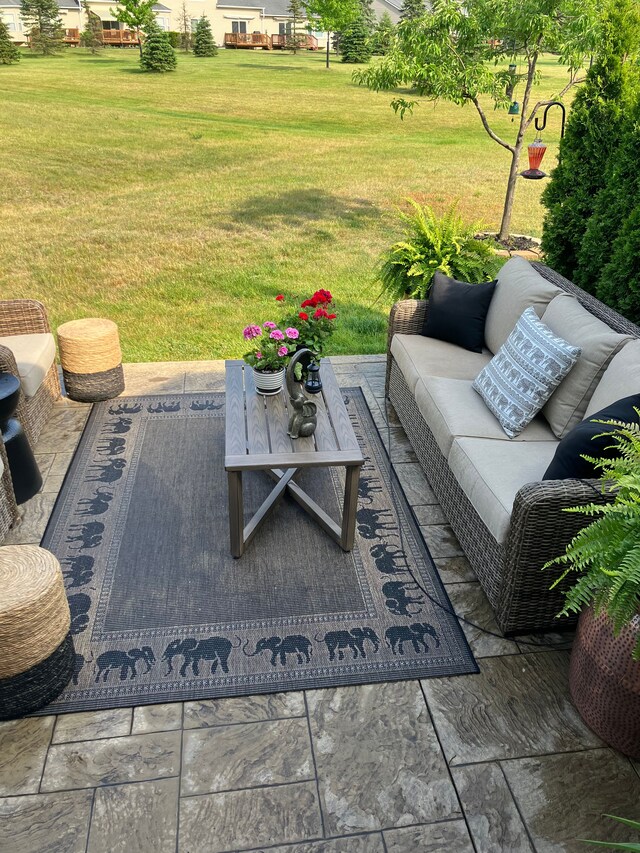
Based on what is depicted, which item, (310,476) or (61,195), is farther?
(61,195)

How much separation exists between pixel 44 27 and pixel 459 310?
29.9 metres

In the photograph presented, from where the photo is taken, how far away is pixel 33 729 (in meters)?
2.40

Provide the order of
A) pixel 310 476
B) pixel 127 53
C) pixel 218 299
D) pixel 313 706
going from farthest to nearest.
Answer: pixel 127 53
pixel 218 299
pixel 310 476
pixel 313 706

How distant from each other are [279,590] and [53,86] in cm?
2154

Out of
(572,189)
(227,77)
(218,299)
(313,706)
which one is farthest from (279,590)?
(227,77)

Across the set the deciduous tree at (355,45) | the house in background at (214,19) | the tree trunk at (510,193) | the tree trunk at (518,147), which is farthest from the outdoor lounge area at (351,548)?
the house in background at (214,19)

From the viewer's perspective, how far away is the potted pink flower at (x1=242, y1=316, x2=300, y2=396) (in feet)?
10.9

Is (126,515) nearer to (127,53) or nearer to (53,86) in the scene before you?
(53,86)

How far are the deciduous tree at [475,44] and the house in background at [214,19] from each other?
88.5ft

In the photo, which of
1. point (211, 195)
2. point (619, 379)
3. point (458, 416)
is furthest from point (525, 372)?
point (211, 195)

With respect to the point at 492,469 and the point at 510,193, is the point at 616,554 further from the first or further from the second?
the point at 510,193

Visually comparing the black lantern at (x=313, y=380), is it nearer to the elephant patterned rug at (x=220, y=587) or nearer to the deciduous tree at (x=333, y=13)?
the elephant patterned rug at (x=220, y=587)

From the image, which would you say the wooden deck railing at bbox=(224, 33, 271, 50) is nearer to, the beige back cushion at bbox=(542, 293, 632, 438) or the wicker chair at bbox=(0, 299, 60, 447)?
the wicker chair at bbox=(0, 299, 60, 447)

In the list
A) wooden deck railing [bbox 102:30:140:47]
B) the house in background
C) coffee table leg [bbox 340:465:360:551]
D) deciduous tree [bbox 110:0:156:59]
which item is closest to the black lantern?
coffee table leg [bbox 340:465:360:551]
